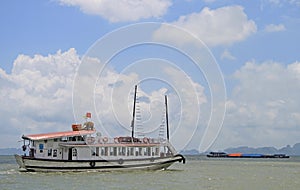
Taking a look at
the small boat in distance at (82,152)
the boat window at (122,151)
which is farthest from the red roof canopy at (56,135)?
the boat window at (122,151)

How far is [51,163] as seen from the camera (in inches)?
2293

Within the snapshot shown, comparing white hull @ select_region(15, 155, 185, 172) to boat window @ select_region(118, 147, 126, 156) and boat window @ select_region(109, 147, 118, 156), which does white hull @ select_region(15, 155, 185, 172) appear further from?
boat window @ select_region(109, 147, 118, 156)

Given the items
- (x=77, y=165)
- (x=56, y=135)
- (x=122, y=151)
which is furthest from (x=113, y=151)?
(x=56, y=135)

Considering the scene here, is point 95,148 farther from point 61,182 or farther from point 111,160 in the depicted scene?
point 61,182

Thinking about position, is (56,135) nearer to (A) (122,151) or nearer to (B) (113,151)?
(B) (113,151)

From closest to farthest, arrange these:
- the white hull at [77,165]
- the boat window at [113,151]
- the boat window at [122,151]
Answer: the white hull at [77,165]
the boat window at [113,151]
the boat window at [122,151]

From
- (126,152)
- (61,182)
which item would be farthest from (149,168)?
(61,182)

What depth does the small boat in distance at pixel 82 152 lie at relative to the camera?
192ft

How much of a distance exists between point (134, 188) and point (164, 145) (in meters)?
22.1

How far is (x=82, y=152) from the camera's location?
59.6 meters

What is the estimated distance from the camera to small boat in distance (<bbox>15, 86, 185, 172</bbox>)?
58562 mm

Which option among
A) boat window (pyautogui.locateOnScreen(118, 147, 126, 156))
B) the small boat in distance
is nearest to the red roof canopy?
the small boat in distance

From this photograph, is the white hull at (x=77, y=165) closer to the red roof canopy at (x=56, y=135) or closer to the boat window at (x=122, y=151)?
the boat window at (x=122, y=151)

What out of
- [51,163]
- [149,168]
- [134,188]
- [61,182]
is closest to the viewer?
[134,188]
